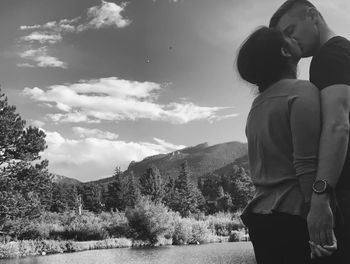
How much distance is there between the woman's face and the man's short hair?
0.14 metres

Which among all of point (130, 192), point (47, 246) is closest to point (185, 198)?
point (130, 192)

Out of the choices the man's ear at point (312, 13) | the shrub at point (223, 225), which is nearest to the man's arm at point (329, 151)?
the man's ear at point (312, 13)

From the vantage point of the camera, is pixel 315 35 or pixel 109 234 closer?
pixel 315 35

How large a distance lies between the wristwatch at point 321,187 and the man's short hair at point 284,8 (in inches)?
30.2

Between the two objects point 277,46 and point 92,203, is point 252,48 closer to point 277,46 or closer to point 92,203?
point 277,46

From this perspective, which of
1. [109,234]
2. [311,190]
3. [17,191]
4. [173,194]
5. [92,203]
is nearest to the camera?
[311,190]

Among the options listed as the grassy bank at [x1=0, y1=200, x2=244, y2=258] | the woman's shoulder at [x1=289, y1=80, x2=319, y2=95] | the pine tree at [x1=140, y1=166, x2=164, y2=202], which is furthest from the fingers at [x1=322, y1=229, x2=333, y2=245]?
the pine tree at [x1=140, y1=166, x2=164, y2=202]

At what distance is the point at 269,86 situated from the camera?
6.26 ft

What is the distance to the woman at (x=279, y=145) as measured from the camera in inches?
65.7

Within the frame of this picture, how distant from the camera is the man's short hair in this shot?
1.91 meters

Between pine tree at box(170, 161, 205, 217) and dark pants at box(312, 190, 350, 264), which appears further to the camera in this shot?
pine tree at box(170, 161, 205, 217)

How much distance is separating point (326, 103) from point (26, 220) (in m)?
26.0

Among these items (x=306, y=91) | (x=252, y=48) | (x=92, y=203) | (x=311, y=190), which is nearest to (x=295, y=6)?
(x=252, y=48)

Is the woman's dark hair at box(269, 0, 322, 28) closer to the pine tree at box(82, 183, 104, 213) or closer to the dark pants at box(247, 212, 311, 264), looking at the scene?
the dark pants at box(247, 212, 311, 264)
